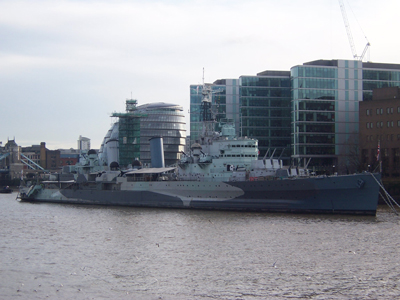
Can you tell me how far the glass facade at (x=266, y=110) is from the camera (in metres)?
78.0

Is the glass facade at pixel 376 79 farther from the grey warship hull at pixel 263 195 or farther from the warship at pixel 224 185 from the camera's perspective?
the grey warship hull at pixel 263 195

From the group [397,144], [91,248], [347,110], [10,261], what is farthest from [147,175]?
[347,110]

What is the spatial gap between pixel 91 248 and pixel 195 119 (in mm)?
57759

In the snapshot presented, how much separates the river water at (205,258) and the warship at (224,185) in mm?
1971

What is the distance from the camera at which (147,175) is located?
50.6 metres

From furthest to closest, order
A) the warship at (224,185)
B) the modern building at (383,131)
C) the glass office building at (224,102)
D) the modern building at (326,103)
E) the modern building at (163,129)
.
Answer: the modern building at (163,129) < the glass office building at (224,102) < the modern building at (326,103) < the modern building at (383,131) < the warship at (224,185)

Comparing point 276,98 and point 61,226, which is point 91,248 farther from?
point 276,98

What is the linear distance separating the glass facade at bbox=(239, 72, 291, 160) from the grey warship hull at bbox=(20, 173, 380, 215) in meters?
31.7

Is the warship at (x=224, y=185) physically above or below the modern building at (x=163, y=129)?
below

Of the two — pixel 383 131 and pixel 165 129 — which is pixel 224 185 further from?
pixel 165 129

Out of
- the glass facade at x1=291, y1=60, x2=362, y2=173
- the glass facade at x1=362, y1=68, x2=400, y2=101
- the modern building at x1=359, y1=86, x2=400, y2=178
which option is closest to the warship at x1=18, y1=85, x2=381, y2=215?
the modern building at x1=359, y1=86, x2=400, y2=178

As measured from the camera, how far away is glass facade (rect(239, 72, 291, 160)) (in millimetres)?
78000

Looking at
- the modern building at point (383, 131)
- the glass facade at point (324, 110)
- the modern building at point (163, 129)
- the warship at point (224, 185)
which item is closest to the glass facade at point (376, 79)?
the glass facade at point (324, 110)

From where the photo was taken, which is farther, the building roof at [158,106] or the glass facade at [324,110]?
the building roof at [158,106]
